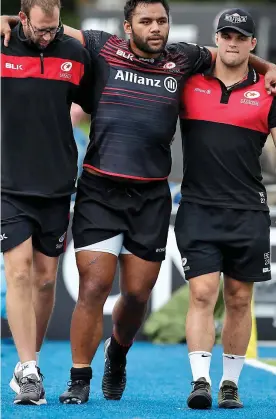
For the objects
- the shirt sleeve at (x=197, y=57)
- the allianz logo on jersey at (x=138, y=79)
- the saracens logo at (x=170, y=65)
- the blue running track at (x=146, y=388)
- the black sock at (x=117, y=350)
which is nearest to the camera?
the blue running track at (x=146, y=388)

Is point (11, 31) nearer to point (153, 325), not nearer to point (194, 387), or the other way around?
point (194, 387)

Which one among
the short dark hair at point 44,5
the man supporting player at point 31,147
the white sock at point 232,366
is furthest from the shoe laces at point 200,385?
the short dark hair at point 44,5

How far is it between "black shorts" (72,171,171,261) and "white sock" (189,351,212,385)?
2.24 feet

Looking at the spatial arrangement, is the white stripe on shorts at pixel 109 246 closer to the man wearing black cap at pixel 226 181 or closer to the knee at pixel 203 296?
the man wearing black cap at pixel 226 181

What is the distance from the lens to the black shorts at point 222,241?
8070 millimetres

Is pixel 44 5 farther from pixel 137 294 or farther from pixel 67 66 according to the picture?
pixel 137 294

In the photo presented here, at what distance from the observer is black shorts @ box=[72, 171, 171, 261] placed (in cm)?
796

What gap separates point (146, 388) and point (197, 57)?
2551mm

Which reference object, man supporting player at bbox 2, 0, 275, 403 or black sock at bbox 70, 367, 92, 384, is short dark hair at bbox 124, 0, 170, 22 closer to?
man supporting player at bbox 2, 0, 275, 403

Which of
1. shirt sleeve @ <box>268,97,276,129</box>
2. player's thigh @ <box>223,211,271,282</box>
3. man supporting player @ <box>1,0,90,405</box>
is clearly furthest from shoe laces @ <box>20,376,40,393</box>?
shirt sleeve @ <box>268,97,276,129</box>

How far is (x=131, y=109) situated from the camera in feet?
25.9

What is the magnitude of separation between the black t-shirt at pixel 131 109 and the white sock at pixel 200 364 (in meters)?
1.16

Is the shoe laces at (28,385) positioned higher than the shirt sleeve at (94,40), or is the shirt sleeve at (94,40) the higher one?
the shirt sleeve at (94,40)

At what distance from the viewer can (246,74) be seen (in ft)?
27.1
